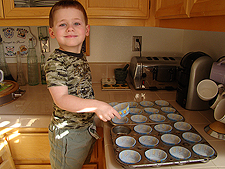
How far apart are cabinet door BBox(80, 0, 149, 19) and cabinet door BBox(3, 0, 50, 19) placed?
0.26 metres

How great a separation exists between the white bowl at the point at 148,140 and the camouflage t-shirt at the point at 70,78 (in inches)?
12.2

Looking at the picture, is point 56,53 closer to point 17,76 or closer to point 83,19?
point 83,19

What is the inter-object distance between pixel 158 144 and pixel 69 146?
1.47 ft

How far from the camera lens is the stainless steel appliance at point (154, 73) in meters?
1.58

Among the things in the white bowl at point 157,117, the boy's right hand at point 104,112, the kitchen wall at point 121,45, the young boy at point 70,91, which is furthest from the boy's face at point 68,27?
the kitchen wall at point 121,45

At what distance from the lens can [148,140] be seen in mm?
944

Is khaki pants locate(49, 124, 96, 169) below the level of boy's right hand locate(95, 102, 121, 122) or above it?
below

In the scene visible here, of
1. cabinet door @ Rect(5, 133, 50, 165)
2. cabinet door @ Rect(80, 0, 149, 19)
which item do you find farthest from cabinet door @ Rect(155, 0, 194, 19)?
cabinet door @ Rect(5, 133, 50, 165)

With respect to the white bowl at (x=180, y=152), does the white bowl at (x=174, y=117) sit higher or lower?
higher

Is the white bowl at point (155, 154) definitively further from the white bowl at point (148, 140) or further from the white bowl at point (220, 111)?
the white bowl at point (220, 111)

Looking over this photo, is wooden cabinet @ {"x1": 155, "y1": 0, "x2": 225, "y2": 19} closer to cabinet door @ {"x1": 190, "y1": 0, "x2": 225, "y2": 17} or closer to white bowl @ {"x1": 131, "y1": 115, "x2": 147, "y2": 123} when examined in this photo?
cabinet door @ {"x1": 190, "y1": 0, "x2": 225, "y2": 17}

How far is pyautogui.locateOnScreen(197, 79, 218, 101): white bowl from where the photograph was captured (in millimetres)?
1054

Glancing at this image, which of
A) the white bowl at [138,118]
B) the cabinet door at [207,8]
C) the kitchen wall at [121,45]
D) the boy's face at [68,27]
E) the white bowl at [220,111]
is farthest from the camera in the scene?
the kitchen wall at [121,45]

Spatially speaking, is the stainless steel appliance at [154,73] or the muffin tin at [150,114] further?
the stainless steel appliance at [154,73]
